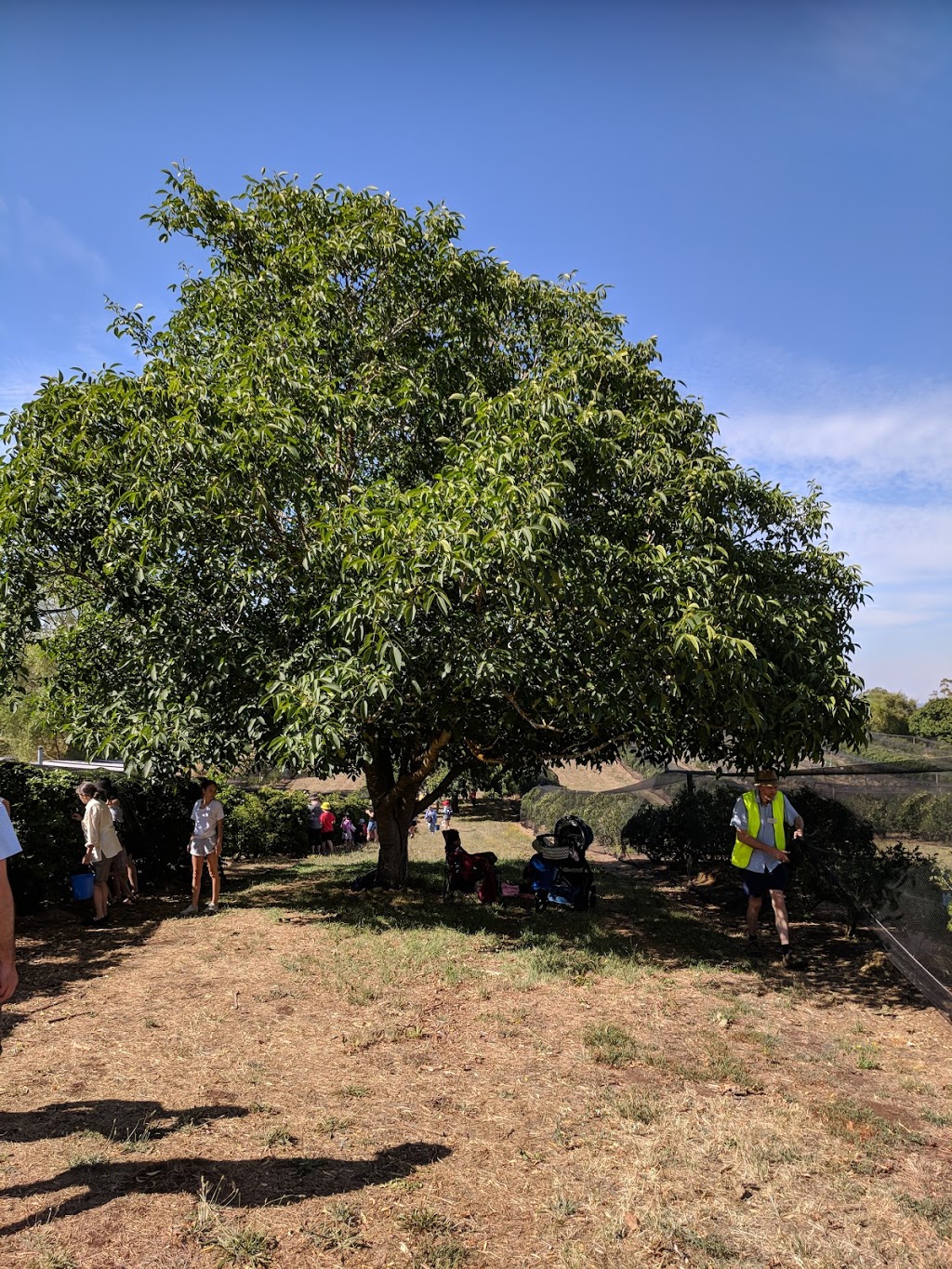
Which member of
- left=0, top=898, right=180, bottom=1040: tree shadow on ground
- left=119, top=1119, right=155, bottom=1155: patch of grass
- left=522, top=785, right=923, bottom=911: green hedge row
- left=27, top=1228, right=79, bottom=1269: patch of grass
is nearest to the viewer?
left=27, top=1228, right=79, bottom=1269: patch of grass

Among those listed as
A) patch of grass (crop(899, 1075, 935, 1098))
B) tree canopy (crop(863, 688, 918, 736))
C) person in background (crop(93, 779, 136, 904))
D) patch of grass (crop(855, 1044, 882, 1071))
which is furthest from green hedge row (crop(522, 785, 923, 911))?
tree canopy (crop(863, 688, 918, 736))

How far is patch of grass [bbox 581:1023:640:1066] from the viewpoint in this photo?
490 centimetres

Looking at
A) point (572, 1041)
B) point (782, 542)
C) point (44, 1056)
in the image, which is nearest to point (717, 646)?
point (572, 1041)

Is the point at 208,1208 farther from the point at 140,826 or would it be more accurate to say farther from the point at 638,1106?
the point at 140,826

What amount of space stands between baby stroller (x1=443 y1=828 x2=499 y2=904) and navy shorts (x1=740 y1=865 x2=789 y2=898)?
3.54m

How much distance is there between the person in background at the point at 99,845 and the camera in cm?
876

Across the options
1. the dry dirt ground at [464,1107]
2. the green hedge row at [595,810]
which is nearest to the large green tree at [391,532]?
the dry dirt ground at [464,1107]

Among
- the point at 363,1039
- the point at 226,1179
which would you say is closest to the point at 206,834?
the point at 363,1039

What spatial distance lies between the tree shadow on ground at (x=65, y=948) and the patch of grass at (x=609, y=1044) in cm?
352

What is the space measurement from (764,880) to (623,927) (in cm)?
199

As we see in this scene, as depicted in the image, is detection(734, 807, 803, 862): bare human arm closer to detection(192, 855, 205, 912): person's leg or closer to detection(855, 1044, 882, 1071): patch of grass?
detection(855, 1044, 882, 1071): patch of grass

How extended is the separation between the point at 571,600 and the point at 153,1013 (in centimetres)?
446

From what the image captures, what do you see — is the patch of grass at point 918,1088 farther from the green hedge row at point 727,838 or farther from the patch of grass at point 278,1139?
the patch of grass at point 278,1139

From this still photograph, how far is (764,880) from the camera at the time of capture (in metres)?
7.54
